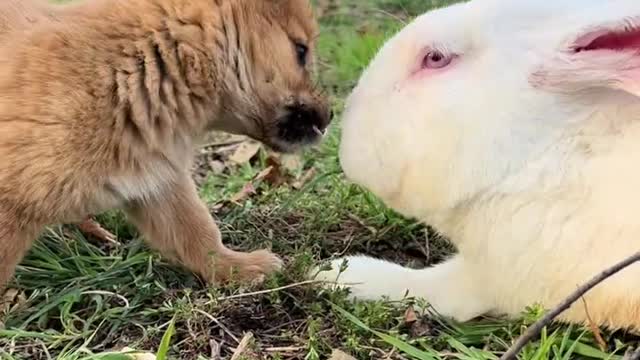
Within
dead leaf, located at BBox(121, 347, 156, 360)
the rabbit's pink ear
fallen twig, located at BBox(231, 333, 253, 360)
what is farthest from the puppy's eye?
dead leaf, located at BBox(121, 347, 156, 360)

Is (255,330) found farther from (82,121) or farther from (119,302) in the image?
(82,121)

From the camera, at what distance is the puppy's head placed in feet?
10.8

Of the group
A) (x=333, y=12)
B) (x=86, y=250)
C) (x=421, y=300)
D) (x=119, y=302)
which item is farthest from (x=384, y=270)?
(x=333, y=12)

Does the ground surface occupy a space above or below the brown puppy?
below

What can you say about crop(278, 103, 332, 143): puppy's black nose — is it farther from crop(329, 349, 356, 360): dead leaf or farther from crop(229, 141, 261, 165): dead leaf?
crop(229, 141, 261, 165): dead leaf

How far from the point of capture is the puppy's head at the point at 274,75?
3.29 meters

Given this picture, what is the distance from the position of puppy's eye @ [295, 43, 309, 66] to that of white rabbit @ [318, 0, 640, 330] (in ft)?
1.15

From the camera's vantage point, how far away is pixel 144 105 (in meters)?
3.15

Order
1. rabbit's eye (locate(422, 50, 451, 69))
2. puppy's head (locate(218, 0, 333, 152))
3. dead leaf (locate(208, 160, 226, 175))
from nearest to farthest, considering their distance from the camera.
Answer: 1. rabbit's eye (locate(422, 50, 451, 69))
2. puppy's head (locate(218, 0, 333, 152))
3. dead leaf (locate(208, 160, 226, 175))

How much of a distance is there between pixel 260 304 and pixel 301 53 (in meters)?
0.79

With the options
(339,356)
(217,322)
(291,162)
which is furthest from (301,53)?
(291,162)

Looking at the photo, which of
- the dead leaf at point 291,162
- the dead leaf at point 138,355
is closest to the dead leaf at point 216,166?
the dead leaf at point 291,162

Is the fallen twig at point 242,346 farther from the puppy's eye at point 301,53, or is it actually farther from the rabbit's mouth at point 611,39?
the rabbit's mouth at point 611,39

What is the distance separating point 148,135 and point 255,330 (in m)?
0.63
